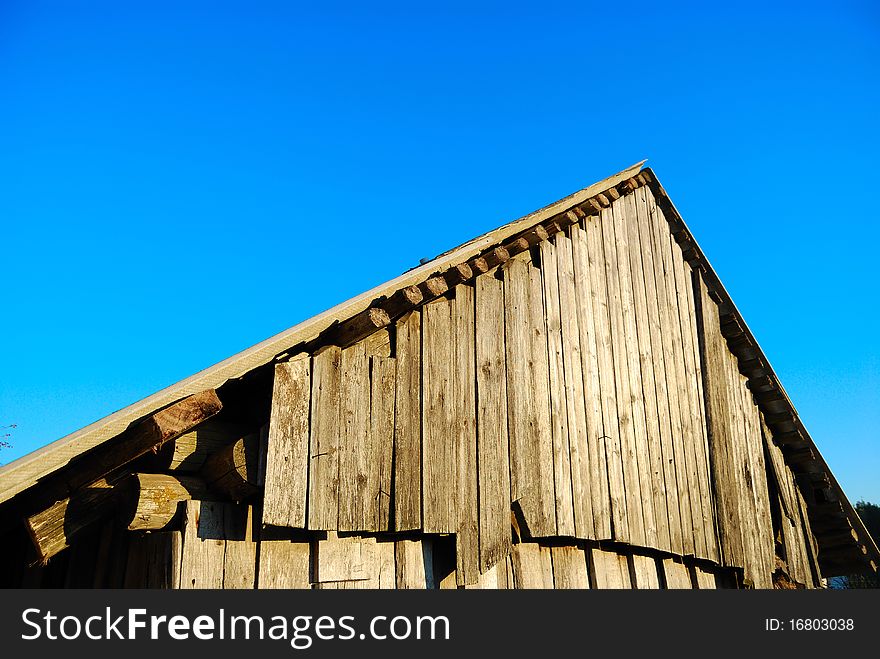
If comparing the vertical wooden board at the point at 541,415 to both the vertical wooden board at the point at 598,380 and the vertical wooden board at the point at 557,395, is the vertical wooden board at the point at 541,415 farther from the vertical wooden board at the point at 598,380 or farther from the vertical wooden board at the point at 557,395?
the vertical wooden board at the point at 598,380

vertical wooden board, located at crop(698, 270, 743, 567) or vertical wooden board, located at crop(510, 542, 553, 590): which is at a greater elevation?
vertical wooden board, located at crop(698, 270, 743, 567)

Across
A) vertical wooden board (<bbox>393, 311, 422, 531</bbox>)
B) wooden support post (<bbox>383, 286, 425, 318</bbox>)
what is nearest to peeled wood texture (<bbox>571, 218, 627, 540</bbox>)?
vertical wooden board (<bbox>393, 311, 422, 531</bbox>)

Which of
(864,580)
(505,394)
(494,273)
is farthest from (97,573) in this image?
(864,580)

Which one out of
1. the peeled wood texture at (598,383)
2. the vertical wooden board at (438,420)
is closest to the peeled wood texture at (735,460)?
the peeled wood texture at (598,383)

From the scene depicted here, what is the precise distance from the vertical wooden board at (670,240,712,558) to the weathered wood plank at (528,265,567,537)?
261 centimetres

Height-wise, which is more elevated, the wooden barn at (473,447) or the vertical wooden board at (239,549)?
the wooden barn at (473,447)

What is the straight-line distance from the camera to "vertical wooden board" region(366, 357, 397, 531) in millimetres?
5160

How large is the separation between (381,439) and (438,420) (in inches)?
22.6

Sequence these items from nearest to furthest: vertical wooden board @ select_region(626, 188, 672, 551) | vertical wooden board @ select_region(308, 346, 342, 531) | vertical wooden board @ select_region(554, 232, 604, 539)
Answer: vertical wooden board @ select_region(308, 346, 342, 531)
vertical wooden board @ select_region(554, 232, 604, 539)
vertical wooden board @ select_region(626, 188, 672, 551)

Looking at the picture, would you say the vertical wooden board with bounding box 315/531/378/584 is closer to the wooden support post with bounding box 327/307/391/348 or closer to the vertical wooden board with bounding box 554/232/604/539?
the wooden support post with bounding box 327/307/391/348

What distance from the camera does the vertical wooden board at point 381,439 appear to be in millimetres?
5160

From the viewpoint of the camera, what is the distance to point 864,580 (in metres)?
20.1

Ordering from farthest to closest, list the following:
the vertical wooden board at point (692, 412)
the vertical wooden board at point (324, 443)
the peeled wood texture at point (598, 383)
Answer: the vertical wooden board at point (692, 412) < the peeled wood texture at point (598, 383) < the vertical wooden board at point (324, 443)

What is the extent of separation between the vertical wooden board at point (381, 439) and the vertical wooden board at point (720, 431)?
4942 mm
